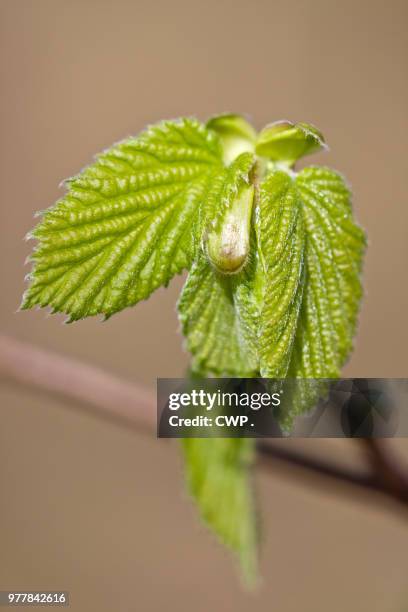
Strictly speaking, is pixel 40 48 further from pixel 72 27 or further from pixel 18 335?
pixel 18 335

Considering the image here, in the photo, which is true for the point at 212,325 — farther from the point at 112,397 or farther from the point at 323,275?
the point at 112,397

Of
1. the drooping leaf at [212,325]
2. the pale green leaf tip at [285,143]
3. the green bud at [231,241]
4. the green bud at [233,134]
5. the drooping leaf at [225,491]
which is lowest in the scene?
the drooping leaf at [225,491]

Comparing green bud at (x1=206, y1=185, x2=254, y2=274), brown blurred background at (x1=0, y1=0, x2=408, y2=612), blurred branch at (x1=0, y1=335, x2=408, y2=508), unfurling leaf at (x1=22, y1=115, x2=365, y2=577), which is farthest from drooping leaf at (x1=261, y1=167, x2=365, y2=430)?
brown blurred background at (x1=0, y1=0, x2=408, y2=612)

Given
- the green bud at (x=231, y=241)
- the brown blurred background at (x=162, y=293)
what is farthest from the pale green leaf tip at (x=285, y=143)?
the brown blurred background at (x=162, y=293)

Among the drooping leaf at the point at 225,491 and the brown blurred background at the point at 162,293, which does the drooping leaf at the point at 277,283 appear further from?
the brown blurred background at the point at 162,293

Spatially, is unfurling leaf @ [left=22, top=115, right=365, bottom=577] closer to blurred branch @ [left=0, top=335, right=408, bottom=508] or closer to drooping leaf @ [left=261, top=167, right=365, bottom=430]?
drooping leaf @ [left=261, top=167, right=365, bottom=430]

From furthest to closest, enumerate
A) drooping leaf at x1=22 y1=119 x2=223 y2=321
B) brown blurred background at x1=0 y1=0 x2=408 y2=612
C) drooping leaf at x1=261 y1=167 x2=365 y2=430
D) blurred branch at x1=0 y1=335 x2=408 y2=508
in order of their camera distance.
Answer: brown blurred background at x1=0 y1=0 x2=408 y2=612 < blurred branch at x1=0 y1=335 x2=408 y2=508 < drooping leaf at x1=261 y1=167 x2=365 y2=430 < drooping leaf at x1=22 y1=119 x2=223 y2=321

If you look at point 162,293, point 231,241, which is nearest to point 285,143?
point 231,241
